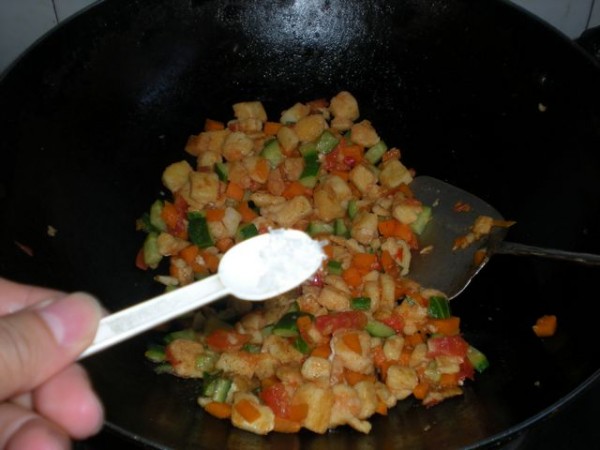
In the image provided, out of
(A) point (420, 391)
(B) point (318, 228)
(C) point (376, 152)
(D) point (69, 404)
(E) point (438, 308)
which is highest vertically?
(D) point (69, 404)

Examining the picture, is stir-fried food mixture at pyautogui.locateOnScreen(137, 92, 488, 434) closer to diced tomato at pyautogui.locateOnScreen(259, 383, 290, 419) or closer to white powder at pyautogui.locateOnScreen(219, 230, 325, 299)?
diced tomato at pyautogui.locateOnScreen(259, 383, 290, 419)

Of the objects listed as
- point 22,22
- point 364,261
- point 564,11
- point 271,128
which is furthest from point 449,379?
point 22,22

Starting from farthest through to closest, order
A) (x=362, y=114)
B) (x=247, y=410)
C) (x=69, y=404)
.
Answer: (x=362, y=114) < (x=247, y=410) < (x=69, y=404)

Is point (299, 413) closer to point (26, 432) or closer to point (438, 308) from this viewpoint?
point (438, 308)

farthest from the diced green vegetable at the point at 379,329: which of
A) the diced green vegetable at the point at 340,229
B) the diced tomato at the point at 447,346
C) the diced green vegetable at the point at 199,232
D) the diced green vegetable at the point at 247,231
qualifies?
the diced green vegetable at the point at 199,232

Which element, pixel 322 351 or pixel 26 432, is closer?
pixel 26 432

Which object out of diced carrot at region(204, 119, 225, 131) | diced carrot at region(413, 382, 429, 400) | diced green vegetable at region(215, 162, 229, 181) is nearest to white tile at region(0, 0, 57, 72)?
diced carrot at region(204, 119, 225, 131)
